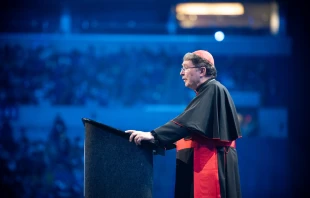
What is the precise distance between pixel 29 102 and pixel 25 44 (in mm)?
781

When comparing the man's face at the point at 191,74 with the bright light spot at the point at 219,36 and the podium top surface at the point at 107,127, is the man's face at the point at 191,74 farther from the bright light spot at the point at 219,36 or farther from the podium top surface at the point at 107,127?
the bright light spot at the point at 219,36

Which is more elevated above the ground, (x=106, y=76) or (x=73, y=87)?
(x=106, y=76)

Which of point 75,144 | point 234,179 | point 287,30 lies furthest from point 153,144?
point 287,30

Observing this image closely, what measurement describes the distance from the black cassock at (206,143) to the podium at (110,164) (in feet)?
0.59

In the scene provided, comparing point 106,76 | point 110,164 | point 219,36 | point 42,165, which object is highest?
point 219,36

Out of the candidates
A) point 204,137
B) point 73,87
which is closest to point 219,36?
point 73,87

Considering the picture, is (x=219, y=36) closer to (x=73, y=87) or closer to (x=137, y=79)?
(x=137, y=79)

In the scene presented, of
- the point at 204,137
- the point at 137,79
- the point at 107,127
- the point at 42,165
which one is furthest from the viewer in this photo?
the point at 137,79

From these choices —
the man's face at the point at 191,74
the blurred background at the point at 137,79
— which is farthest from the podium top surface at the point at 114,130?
the blurred background at the point at 137,79

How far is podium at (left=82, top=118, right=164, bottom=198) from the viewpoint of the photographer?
75.6 inches

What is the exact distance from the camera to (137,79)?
231 inches

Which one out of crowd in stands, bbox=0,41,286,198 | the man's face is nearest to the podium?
the man's face

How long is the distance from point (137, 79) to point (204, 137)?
3786 mm

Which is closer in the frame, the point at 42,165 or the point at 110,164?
the point at 110,164
